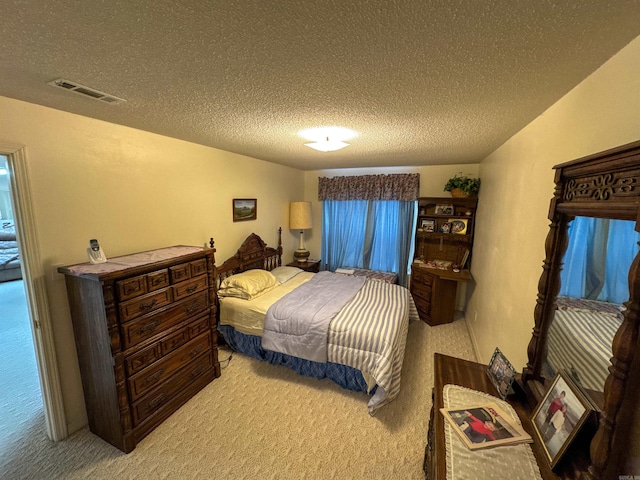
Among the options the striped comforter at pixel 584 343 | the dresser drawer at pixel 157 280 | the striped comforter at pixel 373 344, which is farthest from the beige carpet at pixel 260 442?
the striped comforter at pixel 584 343

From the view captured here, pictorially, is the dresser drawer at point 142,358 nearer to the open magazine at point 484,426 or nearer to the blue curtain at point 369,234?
the open magazine at point 484,426

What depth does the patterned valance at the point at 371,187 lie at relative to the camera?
13.2 feet

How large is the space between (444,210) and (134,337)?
404cm

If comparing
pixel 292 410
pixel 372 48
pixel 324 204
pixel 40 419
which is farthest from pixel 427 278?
pixel 40 419

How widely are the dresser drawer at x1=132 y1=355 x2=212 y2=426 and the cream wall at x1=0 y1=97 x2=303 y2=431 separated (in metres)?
0.53

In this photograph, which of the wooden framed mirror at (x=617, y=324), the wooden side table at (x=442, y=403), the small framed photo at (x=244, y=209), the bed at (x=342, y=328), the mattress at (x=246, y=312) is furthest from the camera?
the small framed photo at (x=244, y=209)

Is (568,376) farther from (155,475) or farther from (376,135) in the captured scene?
(155,475)

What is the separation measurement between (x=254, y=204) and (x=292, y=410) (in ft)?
8.52

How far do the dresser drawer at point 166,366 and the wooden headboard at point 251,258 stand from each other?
718 millimetres

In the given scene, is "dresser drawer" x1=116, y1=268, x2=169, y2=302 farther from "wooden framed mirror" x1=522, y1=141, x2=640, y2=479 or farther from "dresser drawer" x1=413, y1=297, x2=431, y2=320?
"dresser drawer" x1=413, y1=297, x2=431, y2=320

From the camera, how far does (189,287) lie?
2.16 m

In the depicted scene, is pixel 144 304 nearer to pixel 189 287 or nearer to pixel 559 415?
pixel 189 287

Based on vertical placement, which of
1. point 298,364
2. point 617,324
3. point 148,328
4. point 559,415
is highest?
point 617,324

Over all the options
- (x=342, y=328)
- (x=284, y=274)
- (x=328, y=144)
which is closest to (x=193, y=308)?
(x=342, y=328)
